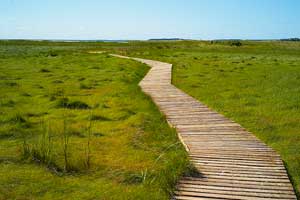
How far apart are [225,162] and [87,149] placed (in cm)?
326

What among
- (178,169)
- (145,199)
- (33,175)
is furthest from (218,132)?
(33,175)

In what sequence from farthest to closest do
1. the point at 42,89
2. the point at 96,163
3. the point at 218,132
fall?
the point at 42,89 → the point at 218,132 → the point at 96,163

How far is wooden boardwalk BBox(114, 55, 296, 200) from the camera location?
6.17m

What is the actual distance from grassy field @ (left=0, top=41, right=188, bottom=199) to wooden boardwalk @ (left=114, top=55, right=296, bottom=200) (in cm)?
35

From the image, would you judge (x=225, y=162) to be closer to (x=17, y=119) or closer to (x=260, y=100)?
(x=17, y=119)

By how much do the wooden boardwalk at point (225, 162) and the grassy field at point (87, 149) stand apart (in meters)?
0.35

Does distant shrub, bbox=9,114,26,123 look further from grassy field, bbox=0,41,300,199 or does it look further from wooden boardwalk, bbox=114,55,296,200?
wooden boardwalk, bbox=114,55,296,200

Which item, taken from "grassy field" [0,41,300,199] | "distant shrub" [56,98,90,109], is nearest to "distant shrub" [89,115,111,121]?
"grassy field" [0,41,300,199]

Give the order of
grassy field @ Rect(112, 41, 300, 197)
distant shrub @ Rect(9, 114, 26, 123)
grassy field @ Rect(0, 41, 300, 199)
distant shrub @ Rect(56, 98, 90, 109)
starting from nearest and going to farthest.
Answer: grassy field @ Rect(0, 41, 300, 199) < grassy field @ Rect(112, 41, 300, 197) < distant shrub @ Rect(9, 114, 26, 123) < distant shrub @ Rect(56, 98, 90, 109)

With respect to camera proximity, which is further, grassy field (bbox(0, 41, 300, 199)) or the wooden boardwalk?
grassy field (bbox(0, 41, 300, 199))

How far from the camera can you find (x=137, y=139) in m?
9.55

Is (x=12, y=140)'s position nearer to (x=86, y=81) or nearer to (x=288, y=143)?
(x=288, y=143)

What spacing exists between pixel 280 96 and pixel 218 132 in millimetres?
7397

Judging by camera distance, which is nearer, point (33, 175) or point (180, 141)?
point (33, 175)
